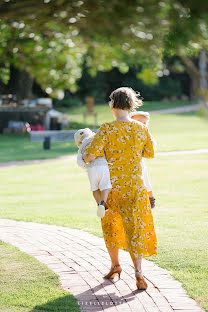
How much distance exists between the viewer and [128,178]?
5.26 metres

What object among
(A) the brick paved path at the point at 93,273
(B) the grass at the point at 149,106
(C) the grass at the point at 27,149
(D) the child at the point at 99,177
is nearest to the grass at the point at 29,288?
(A) the brick paved path at the point at 93,273

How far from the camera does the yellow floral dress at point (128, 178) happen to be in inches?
206

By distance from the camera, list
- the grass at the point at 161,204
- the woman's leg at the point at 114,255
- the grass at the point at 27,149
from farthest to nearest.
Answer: the grass at the point at 27,149 → the grass at the point at 161,204 → the woman's leg at the point at 114,255

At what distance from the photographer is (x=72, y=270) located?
6.03m

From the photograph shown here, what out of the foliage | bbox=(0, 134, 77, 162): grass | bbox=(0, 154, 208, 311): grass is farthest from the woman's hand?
bbox=(0, 134, 77, 162): grass

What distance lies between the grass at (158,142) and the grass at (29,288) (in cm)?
1300

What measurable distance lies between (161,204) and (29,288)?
5.15 meters

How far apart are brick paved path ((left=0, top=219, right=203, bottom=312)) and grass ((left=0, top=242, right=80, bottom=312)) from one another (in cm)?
12

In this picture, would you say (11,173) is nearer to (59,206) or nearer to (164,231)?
(59,206)

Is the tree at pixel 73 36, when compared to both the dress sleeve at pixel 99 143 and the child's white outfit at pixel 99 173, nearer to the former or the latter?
the dress sleeve at pixel 99 143

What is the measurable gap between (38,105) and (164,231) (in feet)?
74.5

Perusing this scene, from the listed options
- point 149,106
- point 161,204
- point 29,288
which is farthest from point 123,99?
point 149,106

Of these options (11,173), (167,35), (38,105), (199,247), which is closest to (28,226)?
(199,247)

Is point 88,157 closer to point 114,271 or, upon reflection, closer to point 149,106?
point 114,271
